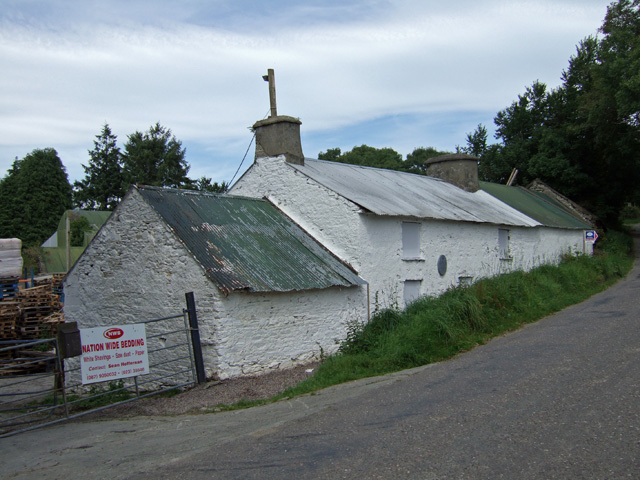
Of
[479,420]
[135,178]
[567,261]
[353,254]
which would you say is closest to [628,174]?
[567,261]

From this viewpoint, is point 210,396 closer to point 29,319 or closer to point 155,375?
point 155,375

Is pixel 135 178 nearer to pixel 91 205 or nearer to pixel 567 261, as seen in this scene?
pixel 91 205

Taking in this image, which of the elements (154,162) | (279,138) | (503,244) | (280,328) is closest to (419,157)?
(154,162)

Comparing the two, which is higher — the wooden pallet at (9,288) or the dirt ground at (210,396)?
the wooden pallet at (9,288)

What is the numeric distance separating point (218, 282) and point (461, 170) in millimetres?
16224

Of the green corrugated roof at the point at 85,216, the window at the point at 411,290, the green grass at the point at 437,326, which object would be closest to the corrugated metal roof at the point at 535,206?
the green grass at the point at 437,326

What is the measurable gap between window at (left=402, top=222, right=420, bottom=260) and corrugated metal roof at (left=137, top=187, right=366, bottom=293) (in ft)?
7.63

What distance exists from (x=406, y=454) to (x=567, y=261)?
808 inches

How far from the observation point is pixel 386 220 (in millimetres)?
14594

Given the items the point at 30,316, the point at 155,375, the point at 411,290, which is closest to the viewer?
the point at 155,375

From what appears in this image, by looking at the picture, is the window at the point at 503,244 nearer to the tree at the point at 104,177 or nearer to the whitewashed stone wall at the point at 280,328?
the whitewashed stone wall at the point at 280,328

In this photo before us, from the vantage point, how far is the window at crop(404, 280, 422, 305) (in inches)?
601

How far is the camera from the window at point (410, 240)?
50.3 ft

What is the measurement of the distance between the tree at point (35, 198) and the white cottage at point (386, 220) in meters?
47.3
